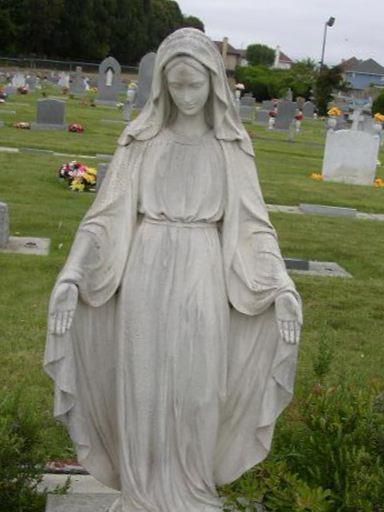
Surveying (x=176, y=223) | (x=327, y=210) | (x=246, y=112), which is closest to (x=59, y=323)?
(x=176, y=223)

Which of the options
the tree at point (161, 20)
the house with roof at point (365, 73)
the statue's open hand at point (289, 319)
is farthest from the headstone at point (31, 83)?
the house with roof at point (365, 73)

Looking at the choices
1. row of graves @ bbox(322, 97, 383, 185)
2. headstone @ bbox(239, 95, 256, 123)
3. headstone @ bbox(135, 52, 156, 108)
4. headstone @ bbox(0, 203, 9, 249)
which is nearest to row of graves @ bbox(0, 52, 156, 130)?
headstone @ bbox(135, 52, 156, 108)

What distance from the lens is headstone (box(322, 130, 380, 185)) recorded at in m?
19.1

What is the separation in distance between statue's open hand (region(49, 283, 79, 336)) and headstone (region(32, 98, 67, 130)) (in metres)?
21.0

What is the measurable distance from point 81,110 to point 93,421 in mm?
30492

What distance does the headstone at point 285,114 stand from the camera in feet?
109

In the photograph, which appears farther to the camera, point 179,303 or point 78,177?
point 78,177

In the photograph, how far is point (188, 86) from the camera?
3.40 meters

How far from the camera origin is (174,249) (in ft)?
11.3

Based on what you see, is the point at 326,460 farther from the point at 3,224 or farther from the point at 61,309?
the point at 3,224

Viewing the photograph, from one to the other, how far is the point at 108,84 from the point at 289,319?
38061 mm

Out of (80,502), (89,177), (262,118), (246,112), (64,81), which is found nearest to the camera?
(80,502)

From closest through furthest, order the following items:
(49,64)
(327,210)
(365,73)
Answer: (327,210)
(49,64)
(365,73)

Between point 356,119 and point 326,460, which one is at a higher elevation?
point 356,119
